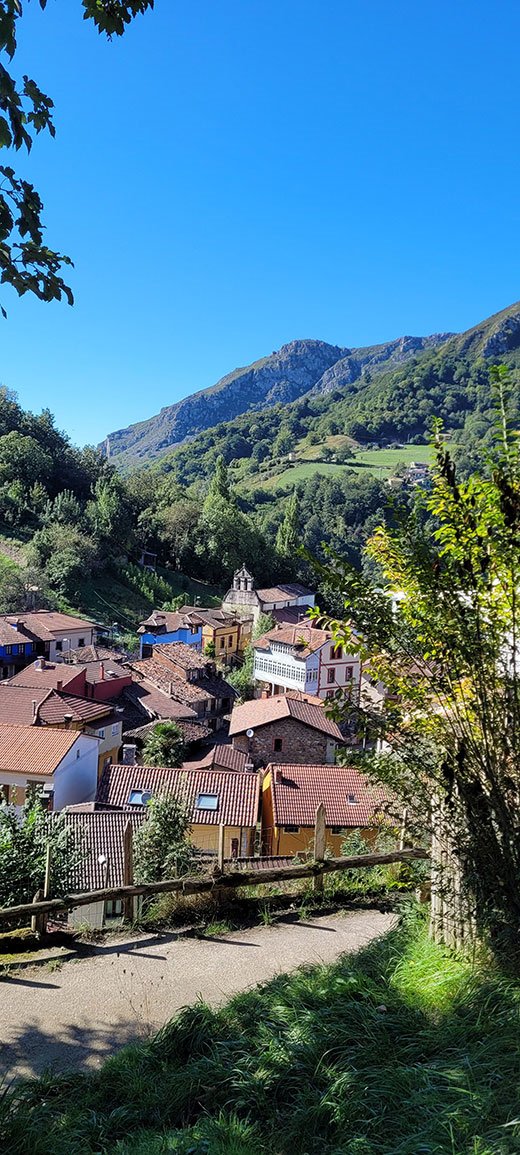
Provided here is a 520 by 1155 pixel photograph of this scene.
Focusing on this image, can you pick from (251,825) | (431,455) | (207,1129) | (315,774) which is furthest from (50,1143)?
(315,774)

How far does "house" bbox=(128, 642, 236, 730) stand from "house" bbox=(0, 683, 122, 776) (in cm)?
700

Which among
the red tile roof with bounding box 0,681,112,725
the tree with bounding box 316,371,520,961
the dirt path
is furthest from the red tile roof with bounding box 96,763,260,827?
the tree with bounding box 316,371,520,961

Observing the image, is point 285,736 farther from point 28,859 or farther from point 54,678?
point 28,859

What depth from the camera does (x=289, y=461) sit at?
11838cm

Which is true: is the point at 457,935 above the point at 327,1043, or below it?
above

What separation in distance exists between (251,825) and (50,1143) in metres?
12.2

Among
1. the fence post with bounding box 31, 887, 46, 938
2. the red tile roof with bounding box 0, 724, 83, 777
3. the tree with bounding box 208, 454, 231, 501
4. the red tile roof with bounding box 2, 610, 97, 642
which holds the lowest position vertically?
the fence post with bounding box 31, 887, 46, 938

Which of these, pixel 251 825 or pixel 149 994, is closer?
pixel 149 994

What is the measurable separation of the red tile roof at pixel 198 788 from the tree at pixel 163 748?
609 centimetres

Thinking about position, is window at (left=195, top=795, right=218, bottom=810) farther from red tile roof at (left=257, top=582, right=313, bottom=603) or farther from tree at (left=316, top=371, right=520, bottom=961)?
red tile roof at (left=257, top=582, right=313, bottom=603)

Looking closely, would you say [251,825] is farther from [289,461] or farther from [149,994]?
[289,461]

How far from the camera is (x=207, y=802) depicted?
1555cm

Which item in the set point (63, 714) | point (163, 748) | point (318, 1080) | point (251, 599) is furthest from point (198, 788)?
point (251, 599)

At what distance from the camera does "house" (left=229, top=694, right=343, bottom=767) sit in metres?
23.3
